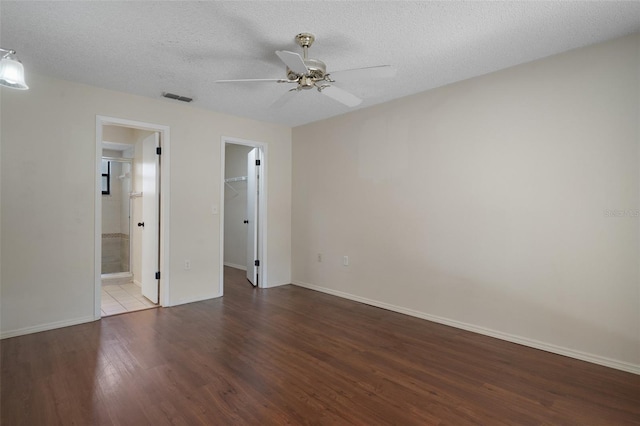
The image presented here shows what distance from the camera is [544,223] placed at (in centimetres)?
286

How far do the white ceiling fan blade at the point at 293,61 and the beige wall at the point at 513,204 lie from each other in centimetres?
182

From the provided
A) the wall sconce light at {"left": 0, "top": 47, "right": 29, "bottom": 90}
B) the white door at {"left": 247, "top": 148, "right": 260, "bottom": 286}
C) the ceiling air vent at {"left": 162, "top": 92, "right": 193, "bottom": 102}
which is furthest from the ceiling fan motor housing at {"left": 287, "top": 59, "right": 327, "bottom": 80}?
the white door at {"left": 247, "top": 148, "right": 260, "bottom": 286}

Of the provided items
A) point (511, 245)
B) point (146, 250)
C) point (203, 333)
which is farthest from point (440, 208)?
point (146, 250)

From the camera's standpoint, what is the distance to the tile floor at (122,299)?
398 centimetres

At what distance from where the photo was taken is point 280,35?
8.11 feet

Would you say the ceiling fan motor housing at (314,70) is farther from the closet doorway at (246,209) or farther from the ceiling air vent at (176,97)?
the closet doorway at (246,209)

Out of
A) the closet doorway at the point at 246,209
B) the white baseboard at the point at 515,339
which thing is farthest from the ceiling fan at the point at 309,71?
the white baseboard at the point at 515,339

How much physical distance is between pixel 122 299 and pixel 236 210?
112 inches

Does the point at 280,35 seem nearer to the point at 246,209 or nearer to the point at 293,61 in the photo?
the point at 293,61

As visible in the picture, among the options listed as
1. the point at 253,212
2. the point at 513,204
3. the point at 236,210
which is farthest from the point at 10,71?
the point at 236,210

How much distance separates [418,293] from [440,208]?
98 centimetres

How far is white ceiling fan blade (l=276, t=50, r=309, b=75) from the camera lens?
2132 mm

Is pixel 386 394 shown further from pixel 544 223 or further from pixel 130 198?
pixel 130 198

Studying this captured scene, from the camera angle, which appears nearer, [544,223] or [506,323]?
[544,223]
